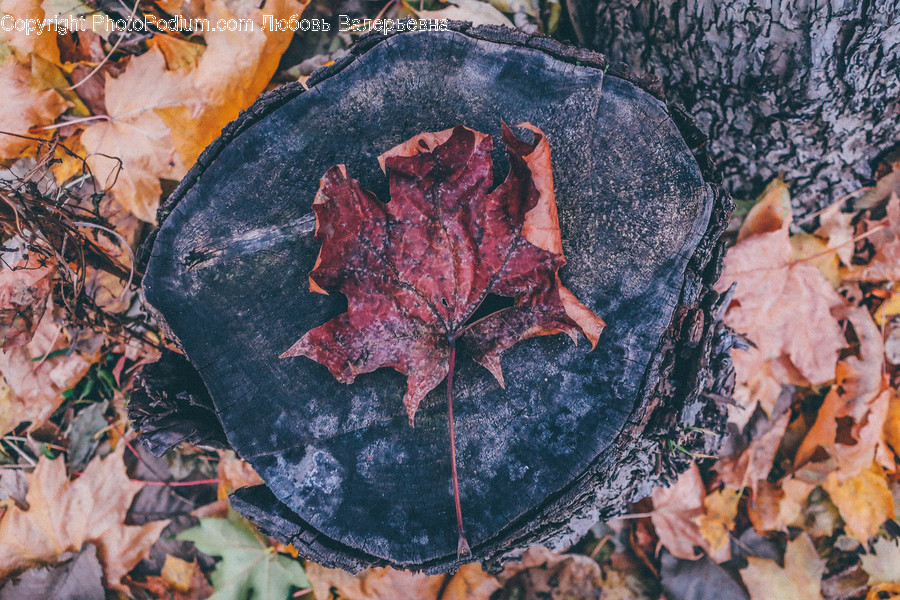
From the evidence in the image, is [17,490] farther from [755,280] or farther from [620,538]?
[755,280]

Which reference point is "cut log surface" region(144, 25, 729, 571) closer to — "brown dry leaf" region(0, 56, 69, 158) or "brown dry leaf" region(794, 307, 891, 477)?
"brown dry leaf" region(0, 56, 69, 158)

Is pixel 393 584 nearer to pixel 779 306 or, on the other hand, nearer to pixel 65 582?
pixel 65 582

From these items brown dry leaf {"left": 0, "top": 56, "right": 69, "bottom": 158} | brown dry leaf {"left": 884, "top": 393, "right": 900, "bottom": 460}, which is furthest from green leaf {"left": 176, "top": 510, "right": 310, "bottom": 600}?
brown dry leaf {"left": 884, "top": 393, "right": 900, "bottom": 460}

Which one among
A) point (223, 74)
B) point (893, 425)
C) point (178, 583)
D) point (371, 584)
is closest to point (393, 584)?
point (371, 584)

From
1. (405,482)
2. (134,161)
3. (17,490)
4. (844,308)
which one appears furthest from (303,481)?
(844,308)

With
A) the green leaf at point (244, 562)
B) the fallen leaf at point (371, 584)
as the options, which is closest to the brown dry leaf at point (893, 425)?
the fallen leaf at point (371, 584)
